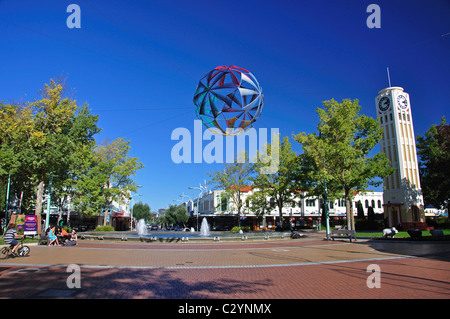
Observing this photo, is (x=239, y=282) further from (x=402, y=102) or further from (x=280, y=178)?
(x=402, y=102)

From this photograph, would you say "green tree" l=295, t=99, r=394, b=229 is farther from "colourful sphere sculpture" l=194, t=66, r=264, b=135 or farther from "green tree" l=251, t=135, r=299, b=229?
"colourful sphere sculpture" l=194, t=66, r=264, b=135

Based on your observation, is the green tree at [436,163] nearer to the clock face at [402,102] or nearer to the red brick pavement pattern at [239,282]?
the clock face at [402,102]

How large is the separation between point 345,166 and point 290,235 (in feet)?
29.6

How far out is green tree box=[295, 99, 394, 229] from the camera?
28.0 m

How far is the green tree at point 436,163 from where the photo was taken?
4072 cm

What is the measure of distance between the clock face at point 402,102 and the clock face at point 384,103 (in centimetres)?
154

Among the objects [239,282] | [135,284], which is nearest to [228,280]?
[239,282]

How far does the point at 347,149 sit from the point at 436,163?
2356 centimetres

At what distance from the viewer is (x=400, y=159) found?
47281 mm

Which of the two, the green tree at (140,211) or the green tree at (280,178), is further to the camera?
the green tree at (140,211)

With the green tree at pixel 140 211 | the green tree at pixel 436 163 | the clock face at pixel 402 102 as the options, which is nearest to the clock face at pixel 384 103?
the clock face at pixel 402 102

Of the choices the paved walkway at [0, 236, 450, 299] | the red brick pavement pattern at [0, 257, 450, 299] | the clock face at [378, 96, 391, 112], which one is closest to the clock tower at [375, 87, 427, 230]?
the clock face at [378, 96, 391, 112]

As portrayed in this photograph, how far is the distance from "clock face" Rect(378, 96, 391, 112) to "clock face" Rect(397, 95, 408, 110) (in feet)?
5.06
